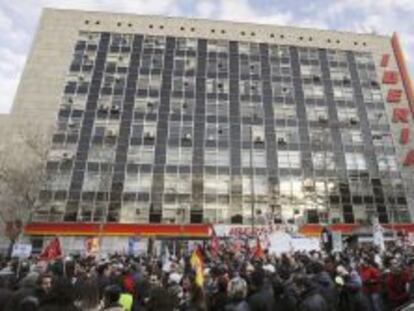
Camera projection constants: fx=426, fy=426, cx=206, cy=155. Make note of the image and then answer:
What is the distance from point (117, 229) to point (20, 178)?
33.1ft

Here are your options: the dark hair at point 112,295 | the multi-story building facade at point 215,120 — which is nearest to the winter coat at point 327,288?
the dark hair at point 112,295

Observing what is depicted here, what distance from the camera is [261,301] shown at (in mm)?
7207

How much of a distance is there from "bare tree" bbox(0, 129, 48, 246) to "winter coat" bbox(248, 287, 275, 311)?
108ft

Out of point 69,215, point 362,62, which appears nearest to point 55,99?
point 69,215

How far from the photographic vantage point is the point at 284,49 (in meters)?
55.1

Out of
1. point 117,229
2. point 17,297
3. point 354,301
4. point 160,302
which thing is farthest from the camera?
point 117,229

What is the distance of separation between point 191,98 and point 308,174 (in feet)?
51.9

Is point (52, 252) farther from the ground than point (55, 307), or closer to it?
farther from the ground

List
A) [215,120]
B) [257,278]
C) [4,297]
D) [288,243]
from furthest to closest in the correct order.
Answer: [215,120]
[288,243]
[257,278]
[4,297]

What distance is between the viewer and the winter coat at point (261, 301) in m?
7.20

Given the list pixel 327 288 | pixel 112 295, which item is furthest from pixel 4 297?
pixel 327 288

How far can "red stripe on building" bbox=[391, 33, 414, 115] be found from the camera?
5153cm

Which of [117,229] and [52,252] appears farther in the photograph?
[117,229]

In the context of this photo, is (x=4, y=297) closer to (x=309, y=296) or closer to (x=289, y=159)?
(x=309, y=296)
